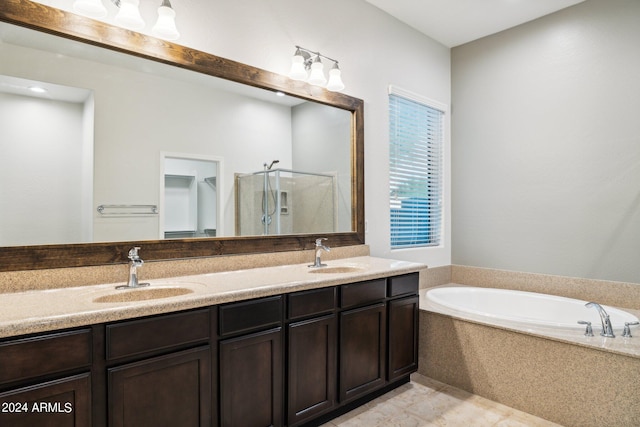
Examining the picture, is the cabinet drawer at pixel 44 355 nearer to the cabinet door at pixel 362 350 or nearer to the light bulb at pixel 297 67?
the cabinet door at pixel 362 350

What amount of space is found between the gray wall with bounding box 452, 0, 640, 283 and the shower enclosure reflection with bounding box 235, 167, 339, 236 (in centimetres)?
172

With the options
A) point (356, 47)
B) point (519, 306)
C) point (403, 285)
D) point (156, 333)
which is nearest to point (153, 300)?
point (156, 333)

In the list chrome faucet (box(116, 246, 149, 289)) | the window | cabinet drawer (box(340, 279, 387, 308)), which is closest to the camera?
chrome faucet (box(116, 246, 149, 289))

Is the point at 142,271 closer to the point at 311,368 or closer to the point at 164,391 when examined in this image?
the point at 164,391

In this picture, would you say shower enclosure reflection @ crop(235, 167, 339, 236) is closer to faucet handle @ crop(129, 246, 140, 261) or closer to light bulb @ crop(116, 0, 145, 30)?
faucet handle @ crop(129, 246, 140, 261)

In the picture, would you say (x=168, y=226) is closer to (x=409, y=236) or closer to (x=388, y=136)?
(x=388, y=136)

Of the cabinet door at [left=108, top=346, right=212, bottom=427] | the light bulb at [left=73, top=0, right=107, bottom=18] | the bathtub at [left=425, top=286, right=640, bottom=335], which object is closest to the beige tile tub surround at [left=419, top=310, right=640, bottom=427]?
the bathtub at [left=425, top=286, right=640, bottom=335]

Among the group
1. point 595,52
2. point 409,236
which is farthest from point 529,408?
point 595,52

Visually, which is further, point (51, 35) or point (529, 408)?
point (529, 408)

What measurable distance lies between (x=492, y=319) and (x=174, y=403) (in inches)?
79.1

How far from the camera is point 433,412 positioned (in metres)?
2.25

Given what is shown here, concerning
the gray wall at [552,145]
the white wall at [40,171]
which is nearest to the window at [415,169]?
the gray wall at [552,145]

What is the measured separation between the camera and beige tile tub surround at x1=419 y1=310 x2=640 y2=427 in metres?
1.95

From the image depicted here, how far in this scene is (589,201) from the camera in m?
2.96
